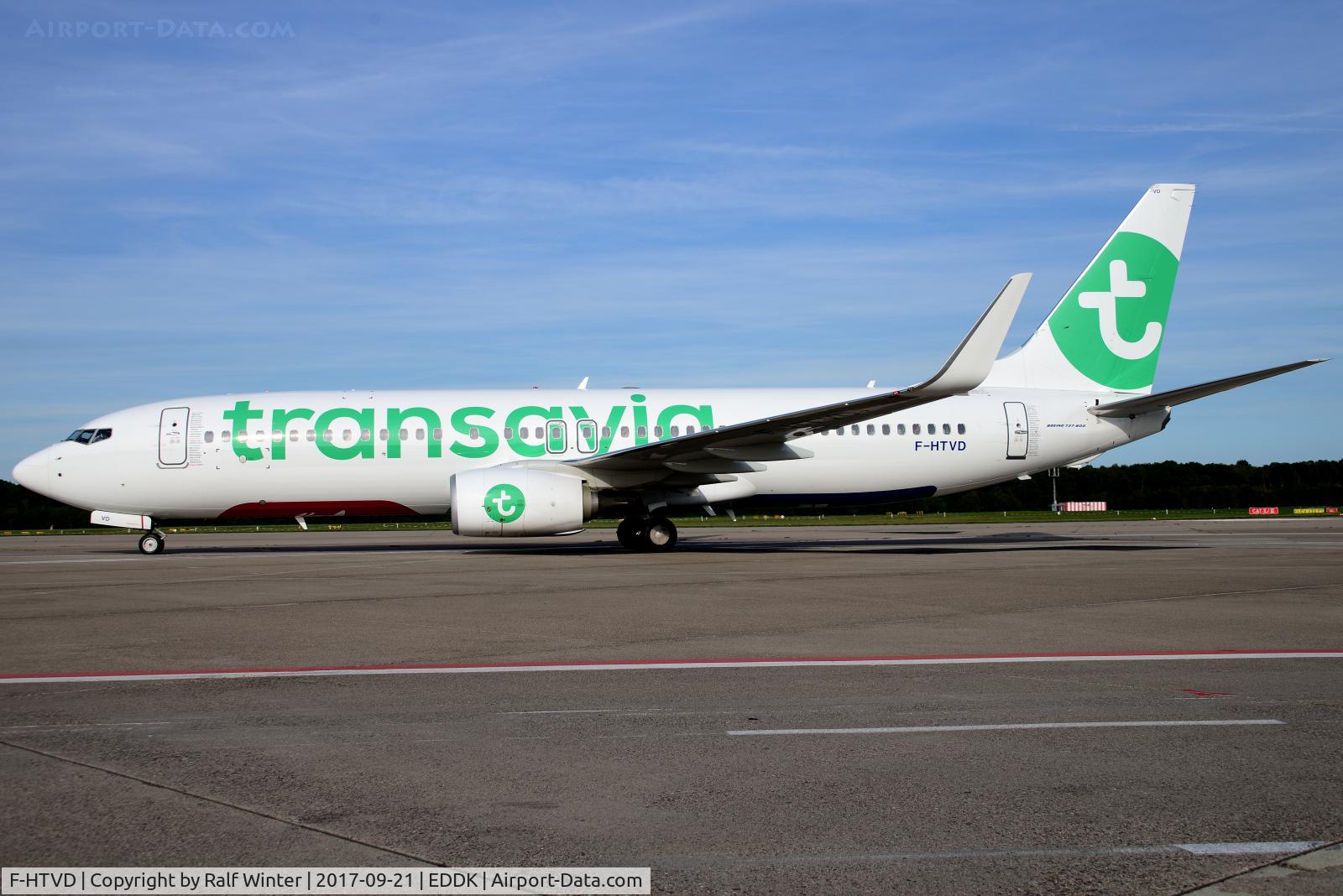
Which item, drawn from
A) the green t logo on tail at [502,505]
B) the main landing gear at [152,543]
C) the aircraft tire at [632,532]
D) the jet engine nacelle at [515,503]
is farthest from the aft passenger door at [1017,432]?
the main landing gear at [152,543]

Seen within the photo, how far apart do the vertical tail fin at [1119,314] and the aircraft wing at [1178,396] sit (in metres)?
0.98

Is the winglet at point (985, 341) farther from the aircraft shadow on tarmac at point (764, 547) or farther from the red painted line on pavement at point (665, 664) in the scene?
the red painted line on pavement at point (665, 664)

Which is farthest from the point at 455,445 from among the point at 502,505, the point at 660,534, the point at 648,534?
the point at 660,534

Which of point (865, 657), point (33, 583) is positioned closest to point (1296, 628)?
point (865, 657)

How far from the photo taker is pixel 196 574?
650 inches

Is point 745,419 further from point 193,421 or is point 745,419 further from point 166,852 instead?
point 166,852

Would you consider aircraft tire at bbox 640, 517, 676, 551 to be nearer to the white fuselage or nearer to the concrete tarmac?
the white fuselage

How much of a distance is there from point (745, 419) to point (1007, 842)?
63.1 feet

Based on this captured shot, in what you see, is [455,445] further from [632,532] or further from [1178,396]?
[1178,396]

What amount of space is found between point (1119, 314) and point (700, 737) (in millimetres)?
21335

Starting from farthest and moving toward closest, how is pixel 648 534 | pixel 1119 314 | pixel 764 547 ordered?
pixel 1119 314 < pixel 764 547 < pixel 648 534

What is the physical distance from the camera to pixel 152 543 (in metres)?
23.3

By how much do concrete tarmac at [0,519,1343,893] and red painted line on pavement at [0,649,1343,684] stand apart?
0.09m

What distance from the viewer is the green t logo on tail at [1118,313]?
77.7 feet
